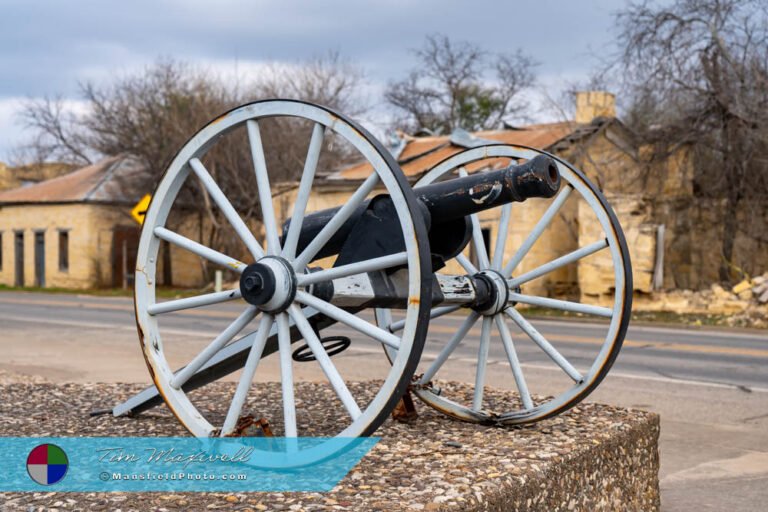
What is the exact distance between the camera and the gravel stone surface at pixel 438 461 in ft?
11.7

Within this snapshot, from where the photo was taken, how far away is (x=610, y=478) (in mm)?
4551

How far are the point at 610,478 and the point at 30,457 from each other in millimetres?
2731

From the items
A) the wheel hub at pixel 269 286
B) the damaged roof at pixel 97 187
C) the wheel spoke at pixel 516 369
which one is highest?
the damaged roof at pixel 97 187

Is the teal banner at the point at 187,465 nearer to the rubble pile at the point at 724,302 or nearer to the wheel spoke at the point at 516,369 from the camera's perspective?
the wheel spoke at the point at 516,369

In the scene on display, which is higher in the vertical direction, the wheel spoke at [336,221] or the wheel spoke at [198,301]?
the wheel spoke at [336,221]

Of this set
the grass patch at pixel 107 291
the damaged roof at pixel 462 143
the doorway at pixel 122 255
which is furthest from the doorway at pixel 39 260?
the damaged roof at pixel 462 143

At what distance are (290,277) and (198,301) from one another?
62 centimetres

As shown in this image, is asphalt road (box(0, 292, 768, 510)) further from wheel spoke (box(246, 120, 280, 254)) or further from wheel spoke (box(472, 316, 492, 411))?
wheel spoke (box(246, 120, 280, 254))

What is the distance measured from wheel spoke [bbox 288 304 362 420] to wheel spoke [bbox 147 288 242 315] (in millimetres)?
319

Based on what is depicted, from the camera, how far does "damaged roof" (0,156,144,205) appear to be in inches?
1255

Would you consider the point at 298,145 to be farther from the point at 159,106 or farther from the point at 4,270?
the point at 4,270

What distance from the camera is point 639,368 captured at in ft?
35.4

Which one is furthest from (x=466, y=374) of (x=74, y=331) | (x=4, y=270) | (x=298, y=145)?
(x=4, y=270)

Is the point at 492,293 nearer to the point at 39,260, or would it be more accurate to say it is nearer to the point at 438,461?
the point at 438,461
